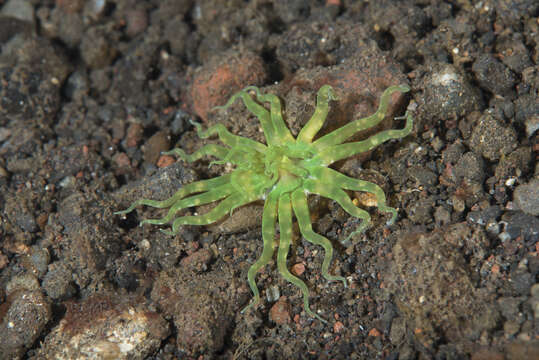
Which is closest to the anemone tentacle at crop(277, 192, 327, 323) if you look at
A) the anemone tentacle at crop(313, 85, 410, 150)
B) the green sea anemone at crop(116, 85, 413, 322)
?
the green sea anemone at crop(116, 85, 413, 322)

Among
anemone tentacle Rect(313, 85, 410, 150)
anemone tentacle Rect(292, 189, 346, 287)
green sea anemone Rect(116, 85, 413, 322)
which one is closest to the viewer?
anemone tentacle Rect(292, 189, 346, 287)

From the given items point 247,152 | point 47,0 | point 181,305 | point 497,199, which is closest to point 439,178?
point 497,199

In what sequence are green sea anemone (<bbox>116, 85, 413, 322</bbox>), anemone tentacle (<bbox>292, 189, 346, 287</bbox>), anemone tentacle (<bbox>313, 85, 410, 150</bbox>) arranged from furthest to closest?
1. anemone tentacle (<bbox>313, 85, 410, 150</bbox>)
2. green sea anemone (<bbox>116, 85, 413, 322</bbox>)
3. anemone tentacle (<bbox>292, 189, 346, 287</bbox>)

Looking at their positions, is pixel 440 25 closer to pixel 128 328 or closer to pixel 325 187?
pixel 325 187

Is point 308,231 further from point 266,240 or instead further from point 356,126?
point 356,126

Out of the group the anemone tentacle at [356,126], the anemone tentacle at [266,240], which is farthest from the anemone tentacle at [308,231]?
the anemone tentacle at [356,126]

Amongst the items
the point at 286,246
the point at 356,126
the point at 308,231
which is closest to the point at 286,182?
the point at 308,231

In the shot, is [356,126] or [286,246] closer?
[286,246]

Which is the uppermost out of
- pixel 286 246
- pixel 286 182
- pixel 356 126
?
pixel 356 126

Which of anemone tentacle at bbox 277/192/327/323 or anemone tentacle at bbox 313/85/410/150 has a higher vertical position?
anemone tentacle at bbox 313/85/410/150

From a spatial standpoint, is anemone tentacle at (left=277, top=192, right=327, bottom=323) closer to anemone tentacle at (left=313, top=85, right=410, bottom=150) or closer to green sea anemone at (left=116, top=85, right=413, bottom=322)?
green sea anemone at (left=116, top=85, right=413, bottom=322)

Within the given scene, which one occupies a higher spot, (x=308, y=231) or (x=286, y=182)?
(x=286, y=182)
